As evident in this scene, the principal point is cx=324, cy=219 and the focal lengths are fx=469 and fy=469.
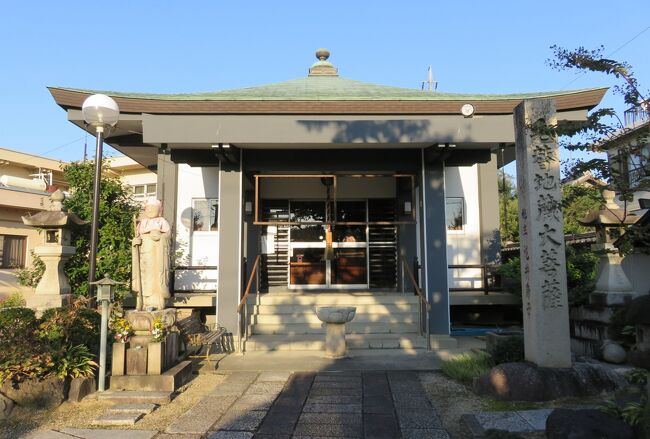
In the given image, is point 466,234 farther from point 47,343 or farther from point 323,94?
point 47,343

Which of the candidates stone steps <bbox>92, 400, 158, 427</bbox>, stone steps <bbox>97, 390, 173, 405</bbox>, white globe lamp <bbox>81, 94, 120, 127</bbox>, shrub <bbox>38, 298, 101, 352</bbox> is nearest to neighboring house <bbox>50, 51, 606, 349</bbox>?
white globe lamp <bbox>81, 94, 120, 127</bbox>

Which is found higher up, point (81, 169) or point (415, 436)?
point (81, 169)

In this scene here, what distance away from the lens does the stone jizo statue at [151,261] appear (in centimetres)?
684

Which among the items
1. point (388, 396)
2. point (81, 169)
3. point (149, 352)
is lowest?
point (388, 396)

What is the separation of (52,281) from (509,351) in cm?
746

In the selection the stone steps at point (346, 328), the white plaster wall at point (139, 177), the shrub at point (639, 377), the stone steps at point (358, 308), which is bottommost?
the stone steps at point (346, 328)

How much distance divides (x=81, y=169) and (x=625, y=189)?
391 inches

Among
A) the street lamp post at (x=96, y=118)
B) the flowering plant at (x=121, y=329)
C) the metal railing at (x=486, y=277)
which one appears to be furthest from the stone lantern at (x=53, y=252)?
the metal railing at (x=486, y=277)

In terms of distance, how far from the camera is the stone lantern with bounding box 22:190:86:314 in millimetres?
7910

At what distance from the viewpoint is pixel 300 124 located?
8.81 m

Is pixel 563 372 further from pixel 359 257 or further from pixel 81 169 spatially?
pixel 81 169

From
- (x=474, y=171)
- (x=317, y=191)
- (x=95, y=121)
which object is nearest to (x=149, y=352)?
(x=95, y=121)

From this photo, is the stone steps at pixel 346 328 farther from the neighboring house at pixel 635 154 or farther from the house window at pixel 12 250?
the house window at pixel 12 250

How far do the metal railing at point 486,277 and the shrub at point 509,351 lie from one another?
3.91m
